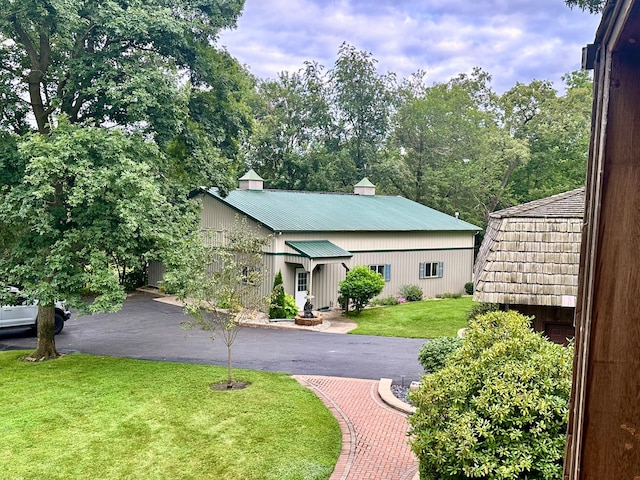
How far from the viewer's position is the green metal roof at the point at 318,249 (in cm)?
2025

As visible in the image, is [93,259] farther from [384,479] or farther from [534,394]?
[534,394]

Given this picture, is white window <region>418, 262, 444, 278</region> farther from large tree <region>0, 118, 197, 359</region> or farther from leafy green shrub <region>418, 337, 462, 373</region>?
large tree <region>0, 118, 197, 359</region>

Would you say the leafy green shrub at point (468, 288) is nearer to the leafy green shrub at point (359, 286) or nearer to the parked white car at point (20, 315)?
the leafy green shrub at point (359, 286)

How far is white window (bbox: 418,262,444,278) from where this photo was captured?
2589cm

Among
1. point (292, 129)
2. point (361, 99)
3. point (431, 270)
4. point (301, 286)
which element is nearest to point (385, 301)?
point (431, 270)

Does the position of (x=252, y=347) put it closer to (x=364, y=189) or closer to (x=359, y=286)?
(x=359, y=286)

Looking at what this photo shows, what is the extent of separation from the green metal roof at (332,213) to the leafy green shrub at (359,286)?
7.92ft

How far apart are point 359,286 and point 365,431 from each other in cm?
1194

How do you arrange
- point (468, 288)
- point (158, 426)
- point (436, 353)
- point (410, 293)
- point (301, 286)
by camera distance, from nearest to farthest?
point (158, 426) < point (436, 353) < point (301, 286) < point (410, 293) < point (468, 288)

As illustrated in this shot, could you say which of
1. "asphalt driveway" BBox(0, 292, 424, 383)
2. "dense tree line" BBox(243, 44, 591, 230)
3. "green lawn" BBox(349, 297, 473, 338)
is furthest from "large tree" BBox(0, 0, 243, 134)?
"dense tree line" BBox(243, 44, 591, 230)

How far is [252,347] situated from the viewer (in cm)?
1499

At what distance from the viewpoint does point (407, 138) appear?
124ft

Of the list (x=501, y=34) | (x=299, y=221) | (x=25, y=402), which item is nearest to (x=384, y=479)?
(x=501, y=34)

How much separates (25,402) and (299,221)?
45.9ft
